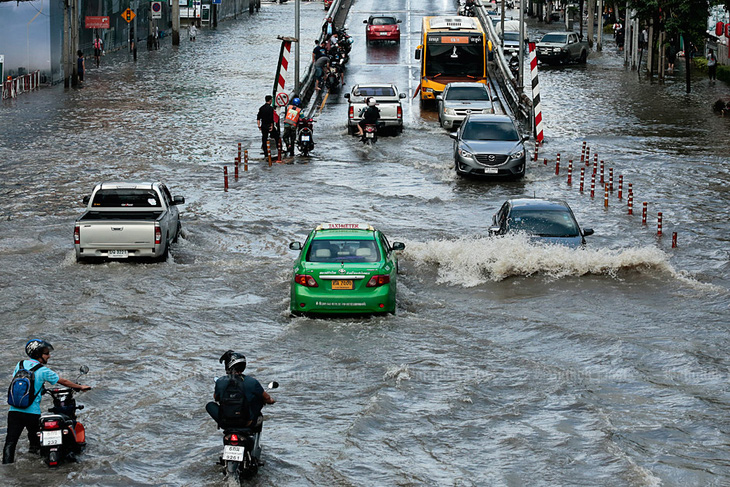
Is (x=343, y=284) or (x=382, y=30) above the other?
(x=382, y=30)

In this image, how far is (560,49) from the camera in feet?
218

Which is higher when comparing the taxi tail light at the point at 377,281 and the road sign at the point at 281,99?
the road sign at the point at 281,99

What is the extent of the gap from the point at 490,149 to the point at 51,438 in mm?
21833

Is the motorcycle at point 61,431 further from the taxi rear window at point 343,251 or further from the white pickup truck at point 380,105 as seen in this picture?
the white pickup truck at point 380,105

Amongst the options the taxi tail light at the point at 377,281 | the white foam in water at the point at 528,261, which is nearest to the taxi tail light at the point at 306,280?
the taxi tail light at the point at 377,281

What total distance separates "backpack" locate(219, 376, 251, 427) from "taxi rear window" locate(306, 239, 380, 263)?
6.97 m

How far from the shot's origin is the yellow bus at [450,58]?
156ft

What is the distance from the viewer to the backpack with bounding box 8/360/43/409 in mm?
11695

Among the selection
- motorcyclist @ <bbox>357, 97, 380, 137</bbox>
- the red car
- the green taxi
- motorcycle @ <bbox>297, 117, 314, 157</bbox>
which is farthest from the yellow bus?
the green taxi

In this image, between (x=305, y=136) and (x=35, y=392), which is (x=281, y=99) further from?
(x=35, y=392)

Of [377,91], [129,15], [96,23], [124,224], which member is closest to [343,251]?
[124,224]

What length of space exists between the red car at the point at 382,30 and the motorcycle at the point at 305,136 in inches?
1241

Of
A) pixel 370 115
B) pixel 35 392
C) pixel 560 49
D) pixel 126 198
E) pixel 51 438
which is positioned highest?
pixel 560 49

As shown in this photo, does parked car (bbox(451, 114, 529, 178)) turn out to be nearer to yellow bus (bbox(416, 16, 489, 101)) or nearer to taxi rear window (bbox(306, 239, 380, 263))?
taxi rear window (bbox(306, 239, 380, 263))
